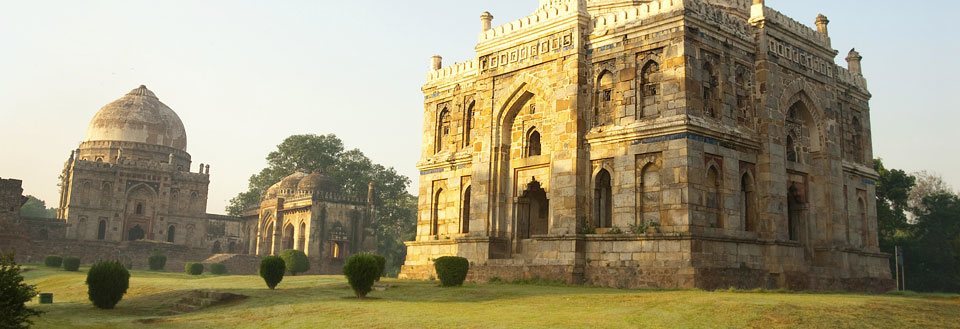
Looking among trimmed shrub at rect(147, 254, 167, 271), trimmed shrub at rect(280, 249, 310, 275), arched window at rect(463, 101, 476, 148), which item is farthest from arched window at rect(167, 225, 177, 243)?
arched window at rect(463, 101, 476, 148)

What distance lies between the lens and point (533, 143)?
26.1 metres

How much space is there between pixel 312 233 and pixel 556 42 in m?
29.1

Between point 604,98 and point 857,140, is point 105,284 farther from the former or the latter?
point 857,140

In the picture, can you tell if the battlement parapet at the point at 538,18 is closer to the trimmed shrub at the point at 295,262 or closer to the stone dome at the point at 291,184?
the trimmed shrub at the point at 295,262

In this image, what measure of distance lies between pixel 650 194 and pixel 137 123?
5118cm

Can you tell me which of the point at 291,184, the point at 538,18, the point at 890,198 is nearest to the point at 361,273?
the point at 538,18

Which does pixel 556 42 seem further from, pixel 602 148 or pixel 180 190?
pixel 180 190

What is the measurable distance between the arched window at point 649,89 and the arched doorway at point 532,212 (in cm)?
469

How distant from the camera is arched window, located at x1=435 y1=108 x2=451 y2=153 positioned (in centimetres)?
3080

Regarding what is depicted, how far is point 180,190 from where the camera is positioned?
60.0 metres

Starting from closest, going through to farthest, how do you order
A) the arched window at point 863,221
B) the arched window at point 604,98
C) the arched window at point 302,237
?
the arched window at point 604,98 < the arched window at point 863,221 < the arched window at point 302,237

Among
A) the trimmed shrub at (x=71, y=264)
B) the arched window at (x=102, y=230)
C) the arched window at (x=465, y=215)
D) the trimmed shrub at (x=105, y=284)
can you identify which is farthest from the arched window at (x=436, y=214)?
the arched window at (x=102, y=230)

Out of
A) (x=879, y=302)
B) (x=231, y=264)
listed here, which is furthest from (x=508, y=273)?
(x=231, y=264)

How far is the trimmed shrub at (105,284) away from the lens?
65.3 feet
